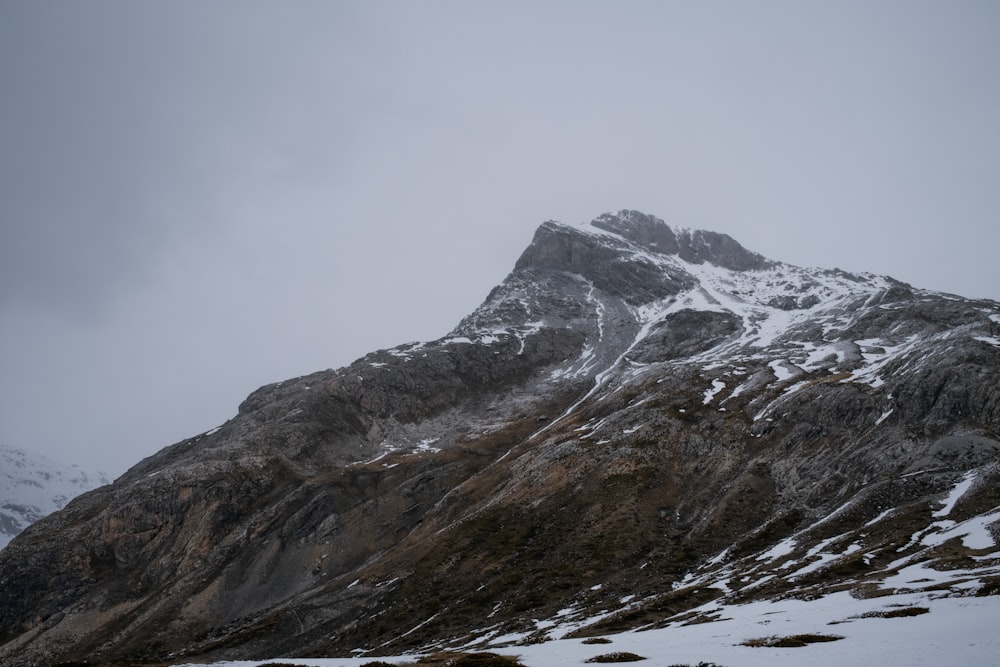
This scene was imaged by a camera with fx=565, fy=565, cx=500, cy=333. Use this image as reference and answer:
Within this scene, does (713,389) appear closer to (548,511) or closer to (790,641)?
(548,511)

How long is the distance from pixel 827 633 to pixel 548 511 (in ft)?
193

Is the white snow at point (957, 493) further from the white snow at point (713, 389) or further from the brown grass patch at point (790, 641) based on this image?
the white snow at point (713, 389)

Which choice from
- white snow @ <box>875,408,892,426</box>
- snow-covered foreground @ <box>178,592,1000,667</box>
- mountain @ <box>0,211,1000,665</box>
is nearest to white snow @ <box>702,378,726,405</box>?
mountain @ <box>0,211,1000,665</box>

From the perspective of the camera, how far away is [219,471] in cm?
11706

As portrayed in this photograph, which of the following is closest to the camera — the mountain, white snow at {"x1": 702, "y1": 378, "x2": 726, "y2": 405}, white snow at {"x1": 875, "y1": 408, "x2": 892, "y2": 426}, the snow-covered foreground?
the snow-covered foreground

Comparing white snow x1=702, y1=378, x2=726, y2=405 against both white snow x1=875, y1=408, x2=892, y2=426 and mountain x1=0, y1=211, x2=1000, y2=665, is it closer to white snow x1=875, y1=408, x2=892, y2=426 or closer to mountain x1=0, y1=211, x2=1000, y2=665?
mountain x1=0, y1=211, x2=1000, y2=665

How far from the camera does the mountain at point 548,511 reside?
5594 centimetres

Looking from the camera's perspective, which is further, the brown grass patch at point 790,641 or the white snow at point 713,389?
the white snow at point 713,389

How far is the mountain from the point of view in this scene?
5594 centimetres

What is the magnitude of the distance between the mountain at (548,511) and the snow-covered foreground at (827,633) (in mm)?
4615

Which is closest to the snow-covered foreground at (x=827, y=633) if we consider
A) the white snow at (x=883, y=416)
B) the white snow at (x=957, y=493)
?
the white snow at (x=957, y=493)

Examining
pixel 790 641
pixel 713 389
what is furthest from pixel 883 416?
pixel 790 641

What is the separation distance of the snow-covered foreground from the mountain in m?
4.61

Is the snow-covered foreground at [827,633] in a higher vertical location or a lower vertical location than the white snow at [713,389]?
lower
